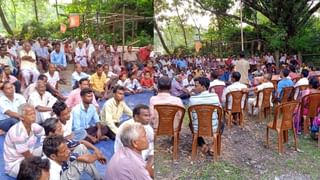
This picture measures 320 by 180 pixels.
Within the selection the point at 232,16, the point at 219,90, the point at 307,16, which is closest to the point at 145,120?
the point at 219,90

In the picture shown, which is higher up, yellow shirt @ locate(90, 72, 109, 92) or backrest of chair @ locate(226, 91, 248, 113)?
yellow shirt @ locate(90, 72, 109, 92)

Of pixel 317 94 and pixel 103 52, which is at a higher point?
pixel 103 52

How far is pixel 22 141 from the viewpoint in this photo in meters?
1.56

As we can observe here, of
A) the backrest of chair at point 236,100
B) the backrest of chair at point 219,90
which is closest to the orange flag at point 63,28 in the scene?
the backrest of chair at point 219,90

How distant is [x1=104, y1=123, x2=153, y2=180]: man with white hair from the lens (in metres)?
1.43

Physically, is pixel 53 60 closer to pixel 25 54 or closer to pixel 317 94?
pixel 25 54

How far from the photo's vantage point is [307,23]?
8.49ft

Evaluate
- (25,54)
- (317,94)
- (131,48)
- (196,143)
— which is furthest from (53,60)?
(317,94)

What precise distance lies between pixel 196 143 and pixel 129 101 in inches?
24.8

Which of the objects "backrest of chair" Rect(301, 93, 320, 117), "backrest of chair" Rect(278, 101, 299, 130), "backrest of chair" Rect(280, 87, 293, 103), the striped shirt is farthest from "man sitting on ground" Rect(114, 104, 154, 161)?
"backrest of chair" Rect(301, 93, 320, 117)

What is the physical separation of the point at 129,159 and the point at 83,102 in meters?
0.44

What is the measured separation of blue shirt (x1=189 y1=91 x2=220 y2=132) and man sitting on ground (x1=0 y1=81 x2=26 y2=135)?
0.91 meters

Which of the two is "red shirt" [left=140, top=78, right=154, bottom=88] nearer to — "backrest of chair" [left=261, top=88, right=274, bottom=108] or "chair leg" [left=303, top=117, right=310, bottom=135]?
"backrest of chair" [left=261, top=88, right=274, bottom=108]

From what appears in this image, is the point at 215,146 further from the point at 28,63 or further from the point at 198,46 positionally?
the point at 28,63
